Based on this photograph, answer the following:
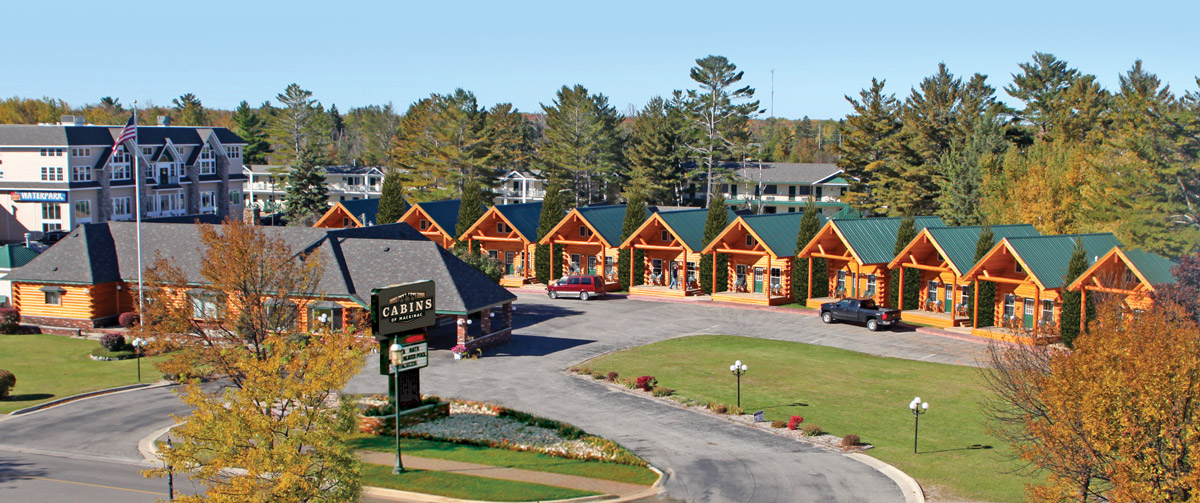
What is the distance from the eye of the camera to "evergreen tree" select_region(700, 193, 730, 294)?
61.8 m

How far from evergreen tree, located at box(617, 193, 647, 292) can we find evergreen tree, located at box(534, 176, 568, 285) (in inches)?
171

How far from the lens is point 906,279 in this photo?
5478 centimetres

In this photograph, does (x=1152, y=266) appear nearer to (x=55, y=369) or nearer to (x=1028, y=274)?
(x=1028, y=274)

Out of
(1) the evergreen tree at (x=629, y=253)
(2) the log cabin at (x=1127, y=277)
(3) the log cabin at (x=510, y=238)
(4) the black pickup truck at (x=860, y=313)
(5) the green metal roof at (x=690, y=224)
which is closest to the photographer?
(2) the log cabin at (x=1127, y=277)

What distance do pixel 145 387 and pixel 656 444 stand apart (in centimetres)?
2090

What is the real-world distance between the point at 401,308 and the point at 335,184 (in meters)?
92.5

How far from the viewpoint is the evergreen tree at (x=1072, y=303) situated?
45.9 meters

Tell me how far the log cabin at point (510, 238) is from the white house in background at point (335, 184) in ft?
173

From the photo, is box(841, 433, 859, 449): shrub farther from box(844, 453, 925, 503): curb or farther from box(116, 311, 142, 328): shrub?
box(116, 311, 142, 328): shrub

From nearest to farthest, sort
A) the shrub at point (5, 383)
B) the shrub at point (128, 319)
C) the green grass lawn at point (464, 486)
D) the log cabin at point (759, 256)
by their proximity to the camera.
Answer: the green grass lawn at point (464, 486) → the shrub at point (5, 383) → the shrub at point (128, 319) → the log cabin at point (759, 256)

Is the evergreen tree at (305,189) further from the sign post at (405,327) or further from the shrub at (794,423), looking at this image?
the shrub at (794,423)

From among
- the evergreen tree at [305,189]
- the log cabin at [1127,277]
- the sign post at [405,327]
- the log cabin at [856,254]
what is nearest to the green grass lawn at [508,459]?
the sign post at [405,327]

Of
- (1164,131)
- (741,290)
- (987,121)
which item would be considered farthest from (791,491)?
(987,121)

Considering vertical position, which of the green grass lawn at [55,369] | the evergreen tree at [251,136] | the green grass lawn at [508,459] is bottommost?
the green grass lawn at [508,459]
